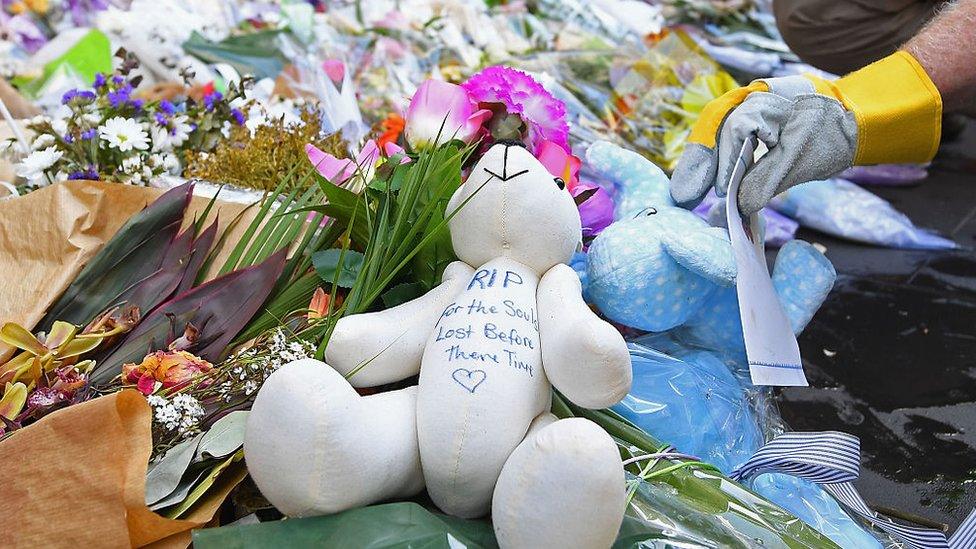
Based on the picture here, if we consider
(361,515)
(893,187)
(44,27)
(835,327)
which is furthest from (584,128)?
(44,27)

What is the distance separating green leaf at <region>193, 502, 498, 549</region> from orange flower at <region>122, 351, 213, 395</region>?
0.25 metres

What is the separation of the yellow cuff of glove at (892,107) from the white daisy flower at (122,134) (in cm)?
136

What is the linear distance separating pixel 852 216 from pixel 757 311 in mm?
1506

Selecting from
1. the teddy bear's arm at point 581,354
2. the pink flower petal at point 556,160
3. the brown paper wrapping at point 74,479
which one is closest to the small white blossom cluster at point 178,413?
the brown paper wrapping at point 74,479

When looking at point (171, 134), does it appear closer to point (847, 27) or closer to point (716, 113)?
point (716, 113)

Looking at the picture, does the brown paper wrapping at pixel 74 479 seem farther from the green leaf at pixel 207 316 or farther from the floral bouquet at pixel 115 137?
the floral bouquet at pixel 115 137

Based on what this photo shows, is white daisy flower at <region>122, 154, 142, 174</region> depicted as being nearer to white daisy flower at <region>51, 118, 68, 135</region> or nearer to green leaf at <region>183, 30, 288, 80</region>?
white daisy flower at <region>51, 118, 68, 135</region>

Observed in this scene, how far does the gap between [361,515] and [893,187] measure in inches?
111

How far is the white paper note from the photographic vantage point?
55.2 inches

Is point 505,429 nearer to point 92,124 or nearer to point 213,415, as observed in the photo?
point 213,415

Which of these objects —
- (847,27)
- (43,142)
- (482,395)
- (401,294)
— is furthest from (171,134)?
(847,27)

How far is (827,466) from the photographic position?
132cm

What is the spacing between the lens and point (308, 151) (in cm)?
162

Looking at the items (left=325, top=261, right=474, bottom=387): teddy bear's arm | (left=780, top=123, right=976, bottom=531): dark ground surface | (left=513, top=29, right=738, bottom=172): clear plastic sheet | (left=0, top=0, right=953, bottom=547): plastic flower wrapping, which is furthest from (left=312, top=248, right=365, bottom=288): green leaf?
(left=513, top=29, right=738, bottom=172): clear plastic sheet
